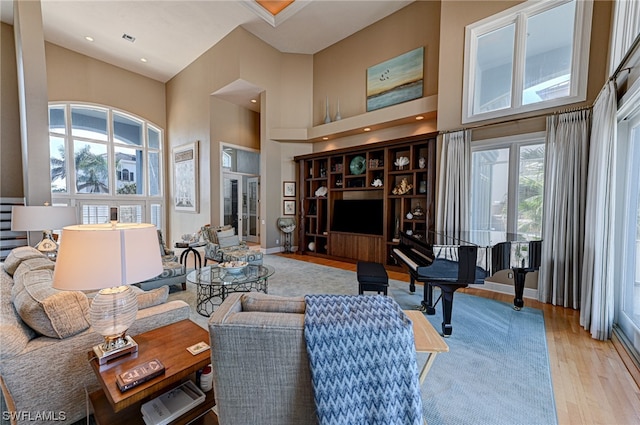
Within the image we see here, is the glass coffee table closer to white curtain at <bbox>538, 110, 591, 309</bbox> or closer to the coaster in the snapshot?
the coaster

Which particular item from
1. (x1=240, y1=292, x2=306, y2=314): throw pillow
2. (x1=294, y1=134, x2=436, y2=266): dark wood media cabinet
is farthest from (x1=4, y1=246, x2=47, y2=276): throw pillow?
(x1=294, y1=134, x2=436, y2=266): dark wood media cabinet

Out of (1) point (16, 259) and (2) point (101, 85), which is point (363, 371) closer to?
(1) point (16, 259)

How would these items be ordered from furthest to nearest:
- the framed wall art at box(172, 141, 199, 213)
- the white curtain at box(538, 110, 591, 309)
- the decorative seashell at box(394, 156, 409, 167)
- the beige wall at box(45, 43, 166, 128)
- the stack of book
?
the framed wall art at box(172, 141, 199, 213) < the beige wall at box(45, 43, 166, 128) < the decorative seashell at box(394, 156, 409, 167) < the white curtain at box(538, 110, 591, 309) < the stack of book

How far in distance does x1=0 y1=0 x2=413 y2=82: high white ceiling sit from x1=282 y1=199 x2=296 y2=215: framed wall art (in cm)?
405

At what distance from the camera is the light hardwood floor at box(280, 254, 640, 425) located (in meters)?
1.69

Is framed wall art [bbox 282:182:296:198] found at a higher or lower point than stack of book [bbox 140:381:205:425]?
higher

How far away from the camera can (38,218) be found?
3.12 m

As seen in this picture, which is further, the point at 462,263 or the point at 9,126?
the point at 9,126

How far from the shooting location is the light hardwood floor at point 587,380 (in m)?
1.69

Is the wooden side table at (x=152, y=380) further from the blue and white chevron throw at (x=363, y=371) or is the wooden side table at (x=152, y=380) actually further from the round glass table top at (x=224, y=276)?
the round glass table top at (x=224, y=276)

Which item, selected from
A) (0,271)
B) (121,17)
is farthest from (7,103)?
(0,271)

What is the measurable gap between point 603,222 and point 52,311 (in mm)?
4410

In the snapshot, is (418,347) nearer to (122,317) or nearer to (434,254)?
(122,317)

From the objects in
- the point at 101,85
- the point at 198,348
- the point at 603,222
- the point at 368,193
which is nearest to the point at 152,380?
the point at 198,348
